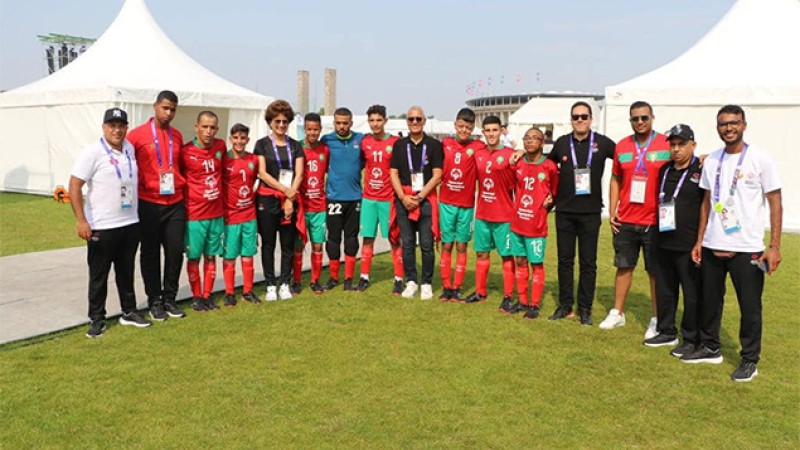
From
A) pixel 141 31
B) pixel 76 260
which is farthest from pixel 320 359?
pixel 141 31

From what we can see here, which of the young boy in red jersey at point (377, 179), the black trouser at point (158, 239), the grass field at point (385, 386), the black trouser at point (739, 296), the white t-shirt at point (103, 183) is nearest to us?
the grass field at point (385, 386)

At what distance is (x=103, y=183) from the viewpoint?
4469 millimetres

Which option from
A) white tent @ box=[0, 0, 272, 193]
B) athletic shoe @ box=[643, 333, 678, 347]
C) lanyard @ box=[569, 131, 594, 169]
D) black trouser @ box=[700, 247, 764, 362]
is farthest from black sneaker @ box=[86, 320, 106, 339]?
white tent @ box=[0, 0, 272, 193]

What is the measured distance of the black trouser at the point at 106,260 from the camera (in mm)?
4531

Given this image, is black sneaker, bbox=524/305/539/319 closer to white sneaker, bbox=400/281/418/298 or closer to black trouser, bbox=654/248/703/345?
black trouser, bbox=654/248/703/345

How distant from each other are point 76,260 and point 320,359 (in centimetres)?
458

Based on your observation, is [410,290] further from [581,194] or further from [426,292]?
[581,194]

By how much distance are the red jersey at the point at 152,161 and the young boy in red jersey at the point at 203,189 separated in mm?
142

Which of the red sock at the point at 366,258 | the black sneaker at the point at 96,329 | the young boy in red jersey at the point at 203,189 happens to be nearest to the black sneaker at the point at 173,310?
the young boy in red jersey at the point at 203,189

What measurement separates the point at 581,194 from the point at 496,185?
756 millimetres

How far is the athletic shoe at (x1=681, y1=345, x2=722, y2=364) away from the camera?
14.1ft

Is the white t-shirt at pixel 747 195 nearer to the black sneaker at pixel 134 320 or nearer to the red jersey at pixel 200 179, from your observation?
the red jersey at pixel 200 179

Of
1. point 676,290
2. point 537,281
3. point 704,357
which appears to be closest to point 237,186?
point 537,281

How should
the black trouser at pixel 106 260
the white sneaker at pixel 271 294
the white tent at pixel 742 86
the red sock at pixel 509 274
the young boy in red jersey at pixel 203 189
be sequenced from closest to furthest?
the black trouser at pixel 106 260
the young boy in red jersey at pixel 203 189
the red sock at pixel 509 274
the white sneaker at pixel 271 294
the white tent at pixel 742 86
